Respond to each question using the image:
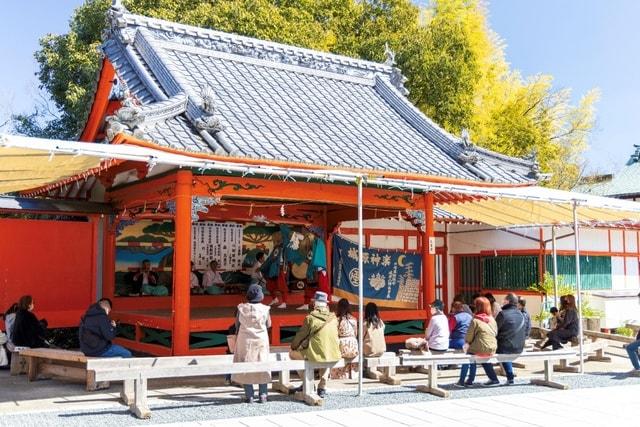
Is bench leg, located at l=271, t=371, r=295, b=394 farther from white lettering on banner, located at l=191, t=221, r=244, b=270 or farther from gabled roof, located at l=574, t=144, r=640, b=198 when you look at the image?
gabled roof, located at l=574, t=144, r=640, b=198

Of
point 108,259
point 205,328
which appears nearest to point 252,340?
point 205,328

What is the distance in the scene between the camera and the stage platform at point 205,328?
35.6 feet

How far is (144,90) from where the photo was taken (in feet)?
38.7

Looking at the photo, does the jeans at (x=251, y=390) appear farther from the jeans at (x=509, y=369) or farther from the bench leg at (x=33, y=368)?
the jeans at (x=509, y=369)

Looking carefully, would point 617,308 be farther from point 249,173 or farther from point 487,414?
point 249,173

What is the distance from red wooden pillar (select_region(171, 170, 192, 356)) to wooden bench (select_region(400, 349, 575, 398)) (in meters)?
3.36

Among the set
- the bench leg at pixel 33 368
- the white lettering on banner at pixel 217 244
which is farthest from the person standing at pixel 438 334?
the white lettering on banner at pixel 217 244

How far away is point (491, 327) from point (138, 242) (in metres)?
7.82

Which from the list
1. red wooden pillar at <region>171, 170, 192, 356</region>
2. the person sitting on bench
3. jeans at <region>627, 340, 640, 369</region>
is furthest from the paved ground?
the person sitting on bench

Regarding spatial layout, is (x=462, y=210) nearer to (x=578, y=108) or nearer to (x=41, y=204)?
(x=41, y=204)

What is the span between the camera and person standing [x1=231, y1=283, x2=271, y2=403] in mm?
8398

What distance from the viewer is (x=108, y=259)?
1327 centimetres

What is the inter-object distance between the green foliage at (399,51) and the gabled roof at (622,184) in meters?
4.65

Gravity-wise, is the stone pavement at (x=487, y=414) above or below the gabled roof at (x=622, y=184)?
below
